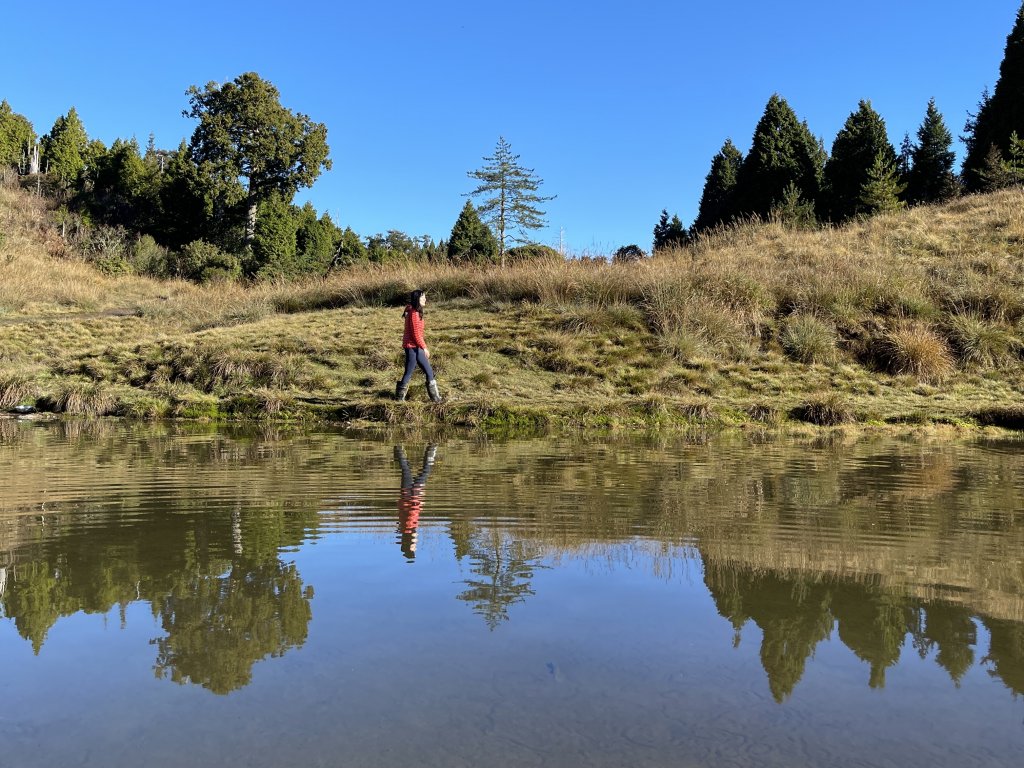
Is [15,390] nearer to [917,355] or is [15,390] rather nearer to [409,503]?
[409,503]

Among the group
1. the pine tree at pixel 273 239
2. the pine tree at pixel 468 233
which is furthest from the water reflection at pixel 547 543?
the pine tree at pixel 468 233

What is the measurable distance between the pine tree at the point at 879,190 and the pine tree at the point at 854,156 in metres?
0.65

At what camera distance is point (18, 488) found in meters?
4.97

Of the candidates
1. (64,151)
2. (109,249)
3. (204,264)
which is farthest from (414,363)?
(64,151)

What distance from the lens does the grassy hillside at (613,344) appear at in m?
11.2

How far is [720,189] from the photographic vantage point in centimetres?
4984

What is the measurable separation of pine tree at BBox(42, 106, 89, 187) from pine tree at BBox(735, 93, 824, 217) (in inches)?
1589

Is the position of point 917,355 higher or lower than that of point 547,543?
higher

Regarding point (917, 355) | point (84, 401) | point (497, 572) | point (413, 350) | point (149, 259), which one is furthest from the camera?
point (149, 259)

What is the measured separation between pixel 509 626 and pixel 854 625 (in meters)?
1.10

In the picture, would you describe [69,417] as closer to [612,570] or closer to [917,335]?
[612,570]

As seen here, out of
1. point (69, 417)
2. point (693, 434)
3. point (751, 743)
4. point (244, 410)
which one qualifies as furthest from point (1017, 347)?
point (69, 417)

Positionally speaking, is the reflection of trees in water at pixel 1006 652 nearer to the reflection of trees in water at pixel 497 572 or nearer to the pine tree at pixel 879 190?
the reflection of trees in water at pixel 497 572

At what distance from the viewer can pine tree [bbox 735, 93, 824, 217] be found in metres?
37.9
